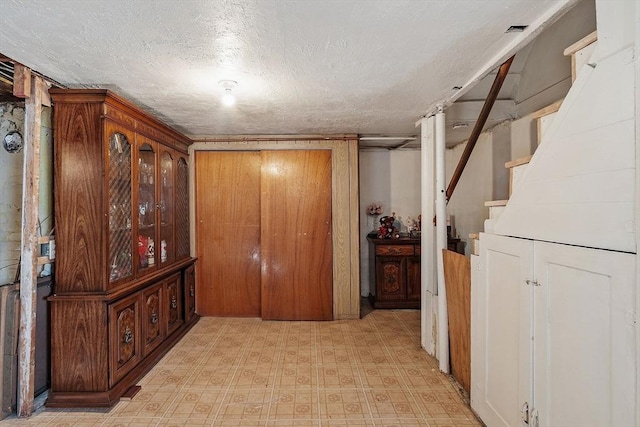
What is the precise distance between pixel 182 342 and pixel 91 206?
1.70m

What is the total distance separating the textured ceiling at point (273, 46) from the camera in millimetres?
1428

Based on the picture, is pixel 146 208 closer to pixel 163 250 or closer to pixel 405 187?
pixel 163 250

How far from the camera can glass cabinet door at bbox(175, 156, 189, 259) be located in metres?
3.58

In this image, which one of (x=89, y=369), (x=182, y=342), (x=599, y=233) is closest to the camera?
(x=599, y=233)

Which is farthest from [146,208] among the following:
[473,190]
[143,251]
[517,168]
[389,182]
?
[473,190]

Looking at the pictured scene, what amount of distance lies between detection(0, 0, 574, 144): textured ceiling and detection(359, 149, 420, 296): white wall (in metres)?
2.08

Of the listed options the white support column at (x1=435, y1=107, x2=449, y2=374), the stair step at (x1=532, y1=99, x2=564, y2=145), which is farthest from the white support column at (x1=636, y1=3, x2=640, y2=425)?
the white support column at (x1=435, y1=107, x2=449, y2=374)

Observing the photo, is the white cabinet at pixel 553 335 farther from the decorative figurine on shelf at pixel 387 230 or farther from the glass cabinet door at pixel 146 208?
the glass cabinet door at pixel 146 208

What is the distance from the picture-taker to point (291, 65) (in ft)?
6.53

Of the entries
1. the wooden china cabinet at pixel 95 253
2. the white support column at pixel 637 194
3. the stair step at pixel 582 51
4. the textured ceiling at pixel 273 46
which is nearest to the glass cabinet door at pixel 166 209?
the wooden china cabinet at pixel 95 253

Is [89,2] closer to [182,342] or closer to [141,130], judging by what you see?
[141,130]

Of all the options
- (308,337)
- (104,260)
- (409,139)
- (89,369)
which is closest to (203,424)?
(89,369)

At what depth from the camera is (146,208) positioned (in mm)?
2922

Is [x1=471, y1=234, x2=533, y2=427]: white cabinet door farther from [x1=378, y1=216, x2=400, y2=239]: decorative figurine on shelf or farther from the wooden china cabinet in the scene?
the wooden china cabinet
